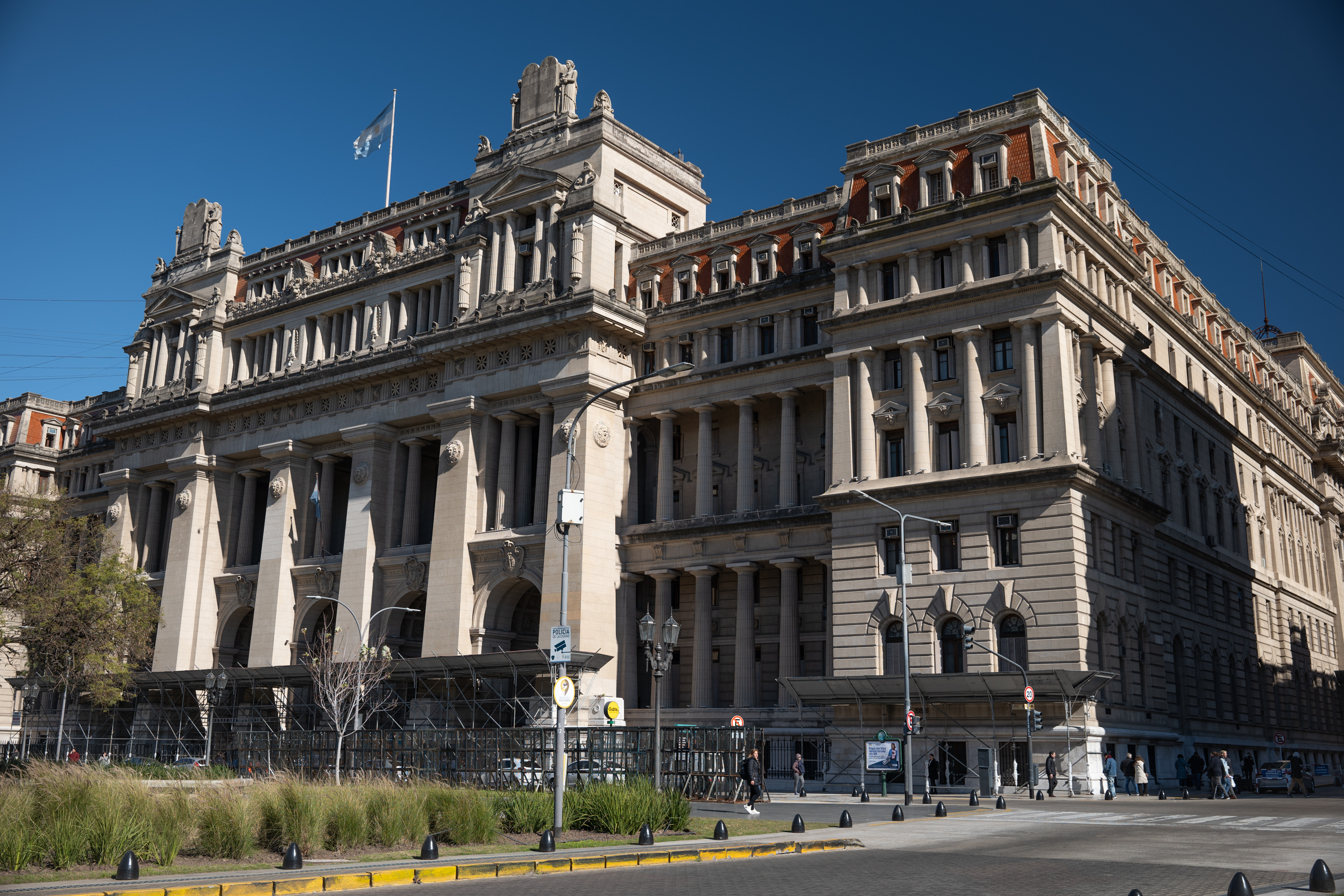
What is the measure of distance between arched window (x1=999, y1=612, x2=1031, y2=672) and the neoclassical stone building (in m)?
0.14

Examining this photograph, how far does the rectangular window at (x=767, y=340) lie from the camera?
6234 centimetres

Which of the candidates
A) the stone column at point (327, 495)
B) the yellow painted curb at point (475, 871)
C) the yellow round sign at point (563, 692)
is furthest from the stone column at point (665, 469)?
the yellow painted curb at point (475, 871)

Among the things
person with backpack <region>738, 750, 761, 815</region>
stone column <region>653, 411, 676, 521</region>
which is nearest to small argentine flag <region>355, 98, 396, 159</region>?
stone column <region>653, 411, 676, 521</region>

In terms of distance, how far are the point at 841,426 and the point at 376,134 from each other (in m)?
43.6

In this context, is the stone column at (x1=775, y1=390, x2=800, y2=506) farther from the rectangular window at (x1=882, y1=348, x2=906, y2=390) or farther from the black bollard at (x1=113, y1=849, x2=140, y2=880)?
the black bollard at (x1=113, y1=849, x2=140, y2=880)

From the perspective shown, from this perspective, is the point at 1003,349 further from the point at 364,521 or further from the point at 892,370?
the point at 364,521

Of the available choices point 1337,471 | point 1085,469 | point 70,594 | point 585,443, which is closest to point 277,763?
point 70,594

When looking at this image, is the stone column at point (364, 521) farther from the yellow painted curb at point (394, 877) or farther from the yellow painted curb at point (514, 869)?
the yellow painted curb at point (394, 877)

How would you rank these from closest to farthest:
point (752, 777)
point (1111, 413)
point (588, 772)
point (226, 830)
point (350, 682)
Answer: point (226, 830), point (752, 777), point (588, 772), point (1111, 413), point (350, 682)

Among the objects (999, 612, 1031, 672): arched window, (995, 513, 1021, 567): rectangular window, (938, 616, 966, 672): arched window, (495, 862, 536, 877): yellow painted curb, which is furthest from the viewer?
(938, 616, 966, 672): arched window

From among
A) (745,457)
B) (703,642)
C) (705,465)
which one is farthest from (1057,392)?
(703,642)

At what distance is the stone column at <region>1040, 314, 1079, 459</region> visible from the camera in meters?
48.7

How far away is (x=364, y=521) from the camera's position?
6950cm

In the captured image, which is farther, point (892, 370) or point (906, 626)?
point (892, 370)
